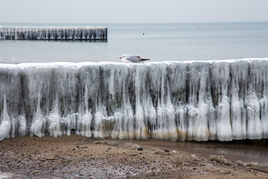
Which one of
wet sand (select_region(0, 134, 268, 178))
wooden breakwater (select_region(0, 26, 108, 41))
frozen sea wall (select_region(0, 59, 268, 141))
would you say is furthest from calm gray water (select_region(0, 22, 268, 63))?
wet sand (select_region(0, 134, 268, 178))

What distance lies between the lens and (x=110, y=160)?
375 cm

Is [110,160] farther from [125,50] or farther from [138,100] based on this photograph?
[125,50]

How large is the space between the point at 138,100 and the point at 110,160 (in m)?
1.45

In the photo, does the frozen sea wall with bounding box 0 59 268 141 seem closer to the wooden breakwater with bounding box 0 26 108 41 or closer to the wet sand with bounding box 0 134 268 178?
the wet sand with bounding box 0 134 268 178

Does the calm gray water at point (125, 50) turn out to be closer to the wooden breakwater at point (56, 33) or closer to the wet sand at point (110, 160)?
the wooden breakwater at point (56, 33)

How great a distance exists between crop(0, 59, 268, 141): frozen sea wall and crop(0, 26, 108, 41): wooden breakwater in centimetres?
2880

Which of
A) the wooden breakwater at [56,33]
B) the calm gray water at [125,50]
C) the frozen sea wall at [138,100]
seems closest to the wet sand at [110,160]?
the frozen sea wall at [138,100]

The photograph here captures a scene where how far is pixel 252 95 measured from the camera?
16.9 ft

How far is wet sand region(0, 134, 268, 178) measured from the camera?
3426 mm

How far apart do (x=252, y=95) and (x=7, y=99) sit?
4.26 metres

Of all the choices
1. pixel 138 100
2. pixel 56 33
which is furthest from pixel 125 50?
pixel 138 100

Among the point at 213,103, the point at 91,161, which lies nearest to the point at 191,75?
the point at 213,103

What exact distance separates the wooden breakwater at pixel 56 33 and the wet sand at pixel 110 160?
96.6 ft

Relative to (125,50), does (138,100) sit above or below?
below
